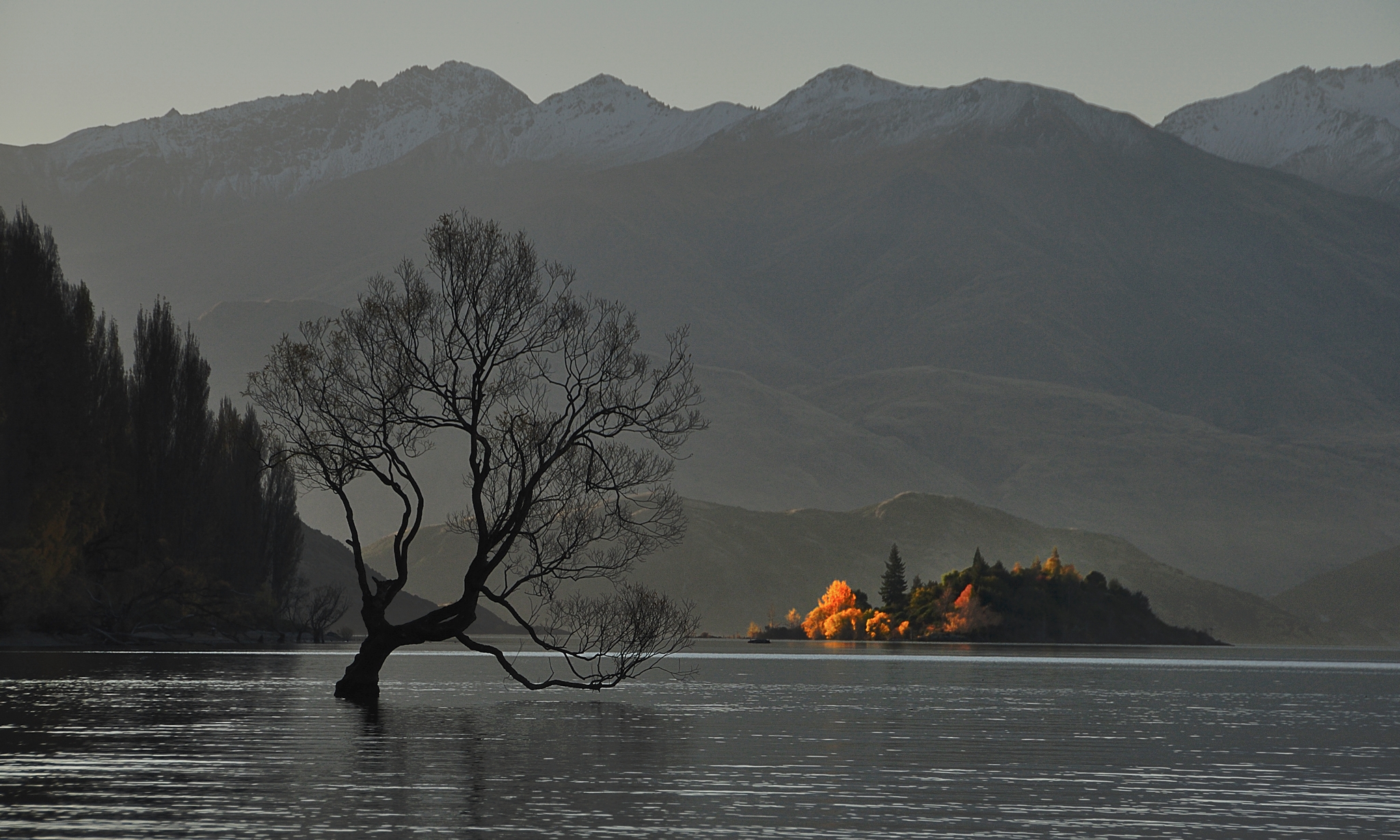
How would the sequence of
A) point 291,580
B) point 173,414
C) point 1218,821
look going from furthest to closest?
point 291,580 < point 173,414 < point 1218,821

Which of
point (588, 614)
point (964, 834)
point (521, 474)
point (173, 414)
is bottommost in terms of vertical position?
point (964, 834)

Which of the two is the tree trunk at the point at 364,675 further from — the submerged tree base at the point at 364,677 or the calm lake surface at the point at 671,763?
the calm lake surface at the point at 671,763

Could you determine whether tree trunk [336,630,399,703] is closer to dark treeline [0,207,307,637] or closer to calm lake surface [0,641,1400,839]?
calm lake surface [0,641,1400,839]

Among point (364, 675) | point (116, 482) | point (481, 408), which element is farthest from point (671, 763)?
point (116, 482)

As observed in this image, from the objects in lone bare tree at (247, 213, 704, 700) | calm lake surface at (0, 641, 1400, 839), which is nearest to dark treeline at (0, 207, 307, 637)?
lone bare tree at (247, 213, 704, 700)

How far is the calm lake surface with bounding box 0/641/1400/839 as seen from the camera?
78.0ft

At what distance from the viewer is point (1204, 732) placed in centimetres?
4469

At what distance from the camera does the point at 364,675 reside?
50562 mm

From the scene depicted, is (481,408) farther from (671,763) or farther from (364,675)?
(671,763)

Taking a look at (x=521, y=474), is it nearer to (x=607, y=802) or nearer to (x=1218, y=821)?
(x=607, y=802)

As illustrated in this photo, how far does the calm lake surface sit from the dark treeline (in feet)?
52.6

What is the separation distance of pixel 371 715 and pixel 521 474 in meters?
8.10

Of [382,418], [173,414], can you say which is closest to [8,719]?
[382,418]

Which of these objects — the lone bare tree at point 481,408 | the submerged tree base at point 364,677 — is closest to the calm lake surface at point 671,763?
the submerged tree base at point 364,677
